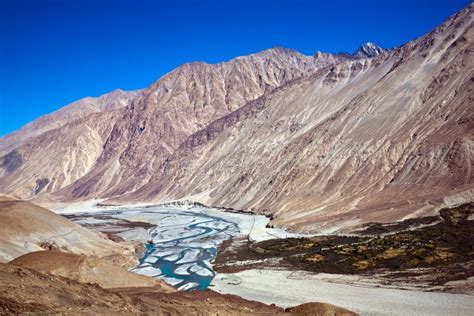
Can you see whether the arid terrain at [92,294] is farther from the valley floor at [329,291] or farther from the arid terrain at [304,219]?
the valley floor at [329,291]

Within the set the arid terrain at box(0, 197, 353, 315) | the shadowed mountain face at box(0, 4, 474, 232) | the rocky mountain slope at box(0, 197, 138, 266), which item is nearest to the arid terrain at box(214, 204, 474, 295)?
the shadowed mountain face at box(0, 4, 474, 232)

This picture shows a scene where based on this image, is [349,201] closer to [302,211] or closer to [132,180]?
[302,211]

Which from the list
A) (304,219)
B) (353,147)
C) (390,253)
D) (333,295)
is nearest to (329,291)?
(333,295)

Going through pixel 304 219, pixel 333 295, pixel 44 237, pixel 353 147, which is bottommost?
pixel 333 295

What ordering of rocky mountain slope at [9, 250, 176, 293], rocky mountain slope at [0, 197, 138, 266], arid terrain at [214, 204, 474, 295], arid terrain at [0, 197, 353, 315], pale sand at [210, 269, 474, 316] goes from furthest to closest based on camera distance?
rocky mountain slope at [0, 197, 138, 266], arid terrain at [214, 204, 474, 295], pale sand at [210, 269, 474, 316], rocky mountain slope at [9, 250, 176, 293], arid terrain at [0, 197, 353, 315]

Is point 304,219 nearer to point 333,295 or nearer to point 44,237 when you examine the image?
point 333,295

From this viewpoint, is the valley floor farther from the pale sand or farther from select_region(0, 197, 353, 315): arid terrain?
select_region(0, 197, 353, 315): arid terrain

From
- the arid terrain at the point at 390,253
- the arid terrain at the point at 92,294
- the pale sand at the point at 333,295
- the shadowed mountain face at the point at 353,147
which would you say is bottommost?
the arid terrain at the point at 92,294

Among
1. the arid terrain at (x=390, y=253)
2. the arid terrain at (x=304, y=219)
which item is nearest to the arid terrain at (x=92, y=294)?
the arid terrain at (x=304, y=219)

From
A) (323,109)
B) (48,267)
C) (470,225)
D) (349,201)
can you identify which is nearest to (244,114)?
(323,109)
